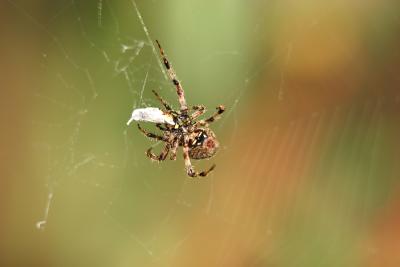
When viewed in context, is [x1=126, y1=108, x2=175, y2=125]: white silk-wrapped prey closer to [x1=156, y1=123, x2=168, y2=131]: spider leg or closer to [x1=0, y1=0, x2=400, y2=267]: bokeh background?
[x1=156, y1=123, x2=168, y2=131]: spider leg

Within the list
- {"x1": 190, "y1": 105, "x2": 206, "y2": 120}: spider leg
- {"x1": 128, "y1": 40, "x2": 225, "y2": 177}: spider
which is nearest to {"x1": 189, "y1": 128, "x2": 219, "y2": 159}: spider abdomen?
{"x1": 128, "y1": 40, "x2": 225, "y2": 177}: spider

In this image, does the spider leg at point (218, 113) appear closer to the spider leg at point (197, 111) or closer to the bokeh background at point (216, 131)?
the spider leg at point (197, 111)

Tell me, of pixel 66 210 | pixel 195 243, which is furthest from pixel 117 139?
pixel 195 243

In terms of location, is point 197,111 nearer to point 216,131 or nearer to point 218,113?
point 218,113

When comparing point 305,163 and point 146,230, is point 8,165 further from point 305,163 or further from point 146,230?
point 305,163

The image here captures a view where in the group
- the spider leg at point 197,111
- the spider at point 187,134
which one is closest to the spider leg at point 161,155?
the spider at point 187,134

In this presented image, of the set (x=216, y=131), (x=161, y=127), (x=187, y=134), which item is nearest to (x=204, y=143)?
(x=187, y=134)
